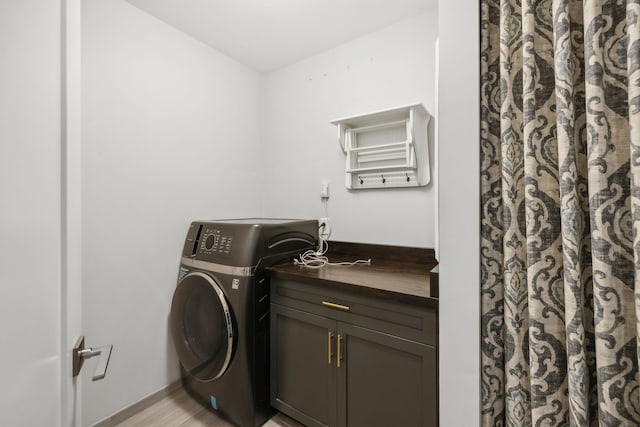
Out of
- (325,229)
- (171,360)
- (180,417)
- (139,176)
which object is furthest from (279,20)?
(180,417)

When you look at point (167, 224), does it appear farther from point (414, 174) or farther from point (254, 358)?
point (414, 174)

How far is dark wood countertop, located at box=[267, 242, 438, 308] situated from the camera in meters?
1.23

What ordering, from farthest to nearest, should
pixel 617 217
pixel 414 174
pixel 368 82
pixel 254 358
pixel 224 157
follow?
pixel 224 157 → pixel 368 82 → pixel 414 174 → pixel 254 358 → pixel 617 217

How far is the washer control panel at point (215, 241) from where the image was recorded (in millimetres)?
1704

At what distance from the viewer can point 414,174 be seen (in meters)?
1.90

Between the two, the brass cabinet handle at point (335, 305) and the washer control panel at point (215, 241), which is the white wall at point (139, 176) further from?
the brass cabinet handle at point (335, 305)

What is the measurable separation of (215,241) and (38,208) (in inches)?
48.8

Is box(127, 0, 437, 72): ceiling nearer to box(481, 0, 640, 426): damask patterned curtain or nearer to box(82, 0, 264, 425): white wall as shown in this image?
box(82, 0, 264, 425): white wall

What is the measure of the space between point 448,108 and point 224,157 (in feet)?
6.06

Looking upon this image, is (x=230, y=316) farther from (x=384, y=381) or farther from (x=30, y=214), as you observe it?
(x=30, y=214)

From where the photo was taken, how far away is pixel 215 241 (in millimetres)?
1775

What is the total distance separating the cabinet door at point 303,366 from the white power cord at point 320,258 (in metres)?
0.33

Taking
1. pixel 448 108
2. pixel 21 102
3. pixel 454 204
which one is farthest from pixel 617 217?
pixel 21 102

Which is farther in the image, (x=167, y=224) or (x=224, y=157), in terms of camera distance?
(x=224, y=157)
